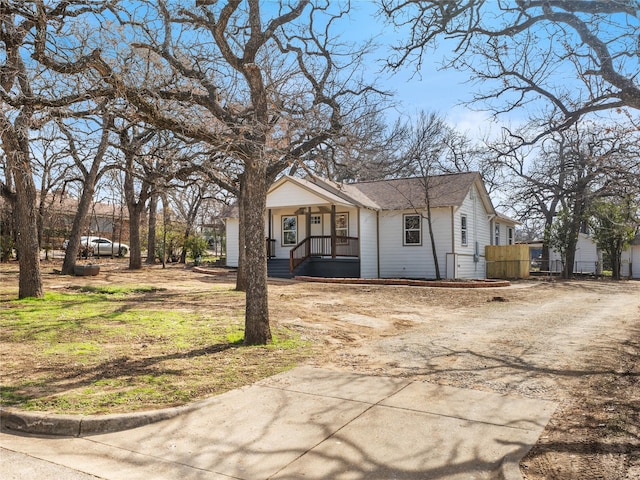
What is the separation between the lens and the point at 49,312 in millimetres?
9523

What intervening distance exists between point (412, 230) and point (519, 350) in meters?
16.9

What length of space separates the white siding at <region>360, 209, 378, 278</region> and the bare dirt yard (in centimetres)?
765

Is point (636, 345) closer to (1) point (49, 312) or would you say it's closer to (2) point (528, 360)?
(2) point (528, 360)

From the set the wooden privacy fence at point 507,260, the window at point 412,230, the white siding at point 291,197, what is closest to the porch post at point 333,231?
the white siding at point 291,197

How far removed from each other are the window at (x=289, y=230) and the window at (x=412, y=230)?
5771mm

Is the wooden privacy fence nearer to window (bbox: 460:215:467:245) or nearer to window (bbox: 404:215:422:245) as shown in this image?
window (bbox: 460:215:467:245)

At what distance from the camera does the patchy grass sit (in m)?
5.04

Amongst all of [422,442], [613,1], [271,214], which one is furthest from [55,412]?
[271,214]

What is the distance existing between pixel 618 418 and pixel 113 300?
1077 cm

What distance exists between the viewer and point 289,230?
26250mm

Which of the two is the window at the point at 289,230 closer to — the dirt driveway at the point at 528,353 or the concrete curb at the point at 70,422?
the dirt driveway at the point at 528,353

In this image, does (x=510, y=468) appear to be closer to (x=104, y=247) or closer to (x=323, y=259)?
(x=323, y=259)

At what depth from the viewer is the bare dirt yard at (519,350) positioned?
3.77 meters

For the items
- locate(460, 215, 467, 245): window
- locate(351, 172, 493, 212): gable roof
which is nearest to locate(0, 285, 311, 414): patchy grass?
locate(351, 172, 493, 212): gable roof
